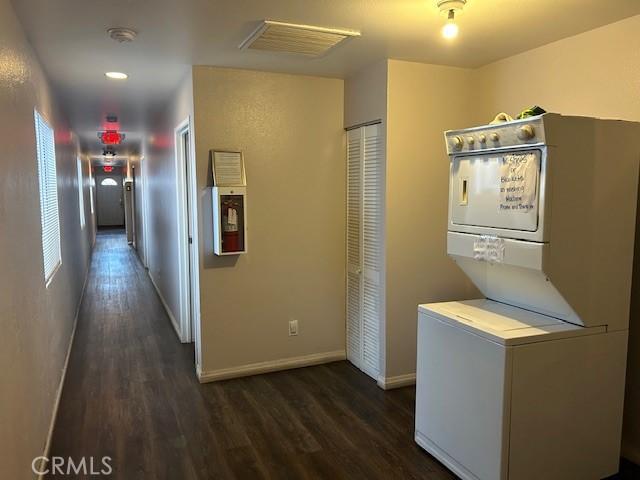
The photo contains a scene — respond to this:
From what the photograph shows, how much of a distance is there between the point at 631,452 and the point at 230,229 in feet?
9.20

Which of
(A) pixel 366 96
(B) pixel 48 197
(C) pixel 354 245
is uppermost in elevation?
(A) pixel 366 96

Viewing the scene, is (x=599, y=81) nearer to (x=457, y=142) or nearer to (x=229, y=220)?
(x=457, y=142)

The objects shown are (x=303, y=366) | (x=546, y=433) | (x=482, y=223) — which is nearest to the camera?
(x=546, y=433)

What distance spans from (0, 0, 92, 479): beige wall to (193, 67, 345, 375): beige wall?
1058mm

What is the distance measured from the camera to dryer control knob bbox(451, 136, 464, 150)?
2.50 metres

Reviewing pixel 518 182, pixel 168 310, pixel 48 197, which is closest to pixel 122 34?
pixel 48 197

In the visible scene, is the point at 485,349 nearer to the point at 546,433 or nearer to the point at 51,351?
the point at 546,433

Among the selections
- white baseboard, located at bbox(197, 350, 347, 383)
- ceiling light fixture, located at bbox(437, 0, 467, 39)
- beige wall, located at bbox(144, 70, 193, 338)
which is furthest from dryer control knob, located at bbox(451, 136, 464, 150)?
white baseboard, located at bbox(197, 350, 347, 383)

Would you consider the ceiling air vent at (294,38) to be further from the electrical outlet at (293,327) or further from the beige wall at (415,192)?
the electrical outlet at (293,327)

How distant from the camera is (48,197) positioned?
3588mm

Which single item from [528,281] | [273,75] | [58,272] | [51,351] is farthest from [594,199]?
[58,272]

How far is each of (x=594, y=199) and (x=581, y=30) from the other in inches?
43.7

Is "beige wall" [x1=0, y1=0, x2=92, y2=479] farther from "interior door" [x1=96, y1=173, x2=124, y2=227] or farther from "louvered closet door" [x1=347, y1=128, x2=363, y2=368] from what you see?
"interior door" [x1=96, y1=173, x2=124, y2=227]

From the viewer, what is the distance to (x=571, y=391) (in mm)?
2211
